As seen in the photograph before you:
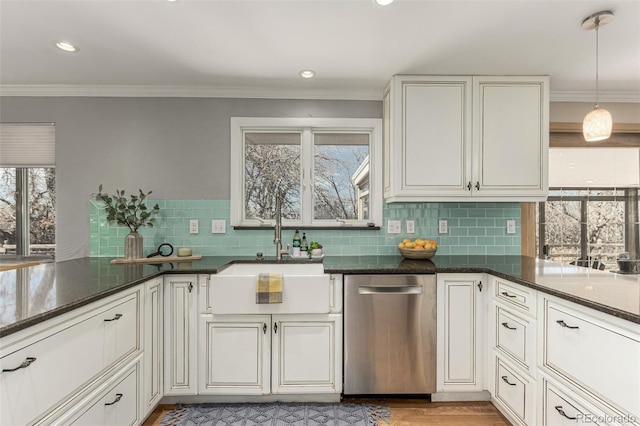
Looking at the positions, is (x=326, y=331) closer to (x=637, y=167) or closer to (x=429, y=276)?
(x=429, y=276)

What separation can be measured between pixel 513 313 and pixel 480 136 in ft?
4.12

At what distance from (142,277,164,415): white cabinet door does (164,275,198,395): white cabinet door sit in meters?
0.04

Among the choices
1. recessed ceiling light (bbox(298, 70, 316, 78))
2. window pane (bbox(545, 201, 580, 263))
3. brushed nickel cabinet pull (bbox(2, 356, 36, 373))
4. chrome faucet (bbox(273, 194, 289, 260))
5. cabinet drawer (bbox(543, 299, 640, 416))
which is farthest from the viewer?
window pane (bbox(545, 201, 580, 263))

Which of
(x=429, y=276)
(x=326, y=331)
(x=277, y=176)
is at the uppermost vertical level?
(x=277, y=176)

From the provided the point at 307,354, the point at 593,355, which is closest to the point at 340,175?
the point at 307,354

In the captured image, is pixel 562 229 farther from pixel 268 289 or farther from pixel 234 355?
pixel 234 355

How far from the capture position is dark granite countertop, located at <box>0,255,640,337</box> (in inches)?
44.4

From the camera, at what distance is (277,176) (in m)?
2.72

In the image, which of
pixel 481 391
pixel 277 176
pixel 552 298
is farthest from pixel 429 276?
pixel 277 176

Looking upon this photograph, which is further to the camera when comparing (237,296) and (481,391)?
(481,391)

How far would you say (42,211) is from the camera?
2.65 metres

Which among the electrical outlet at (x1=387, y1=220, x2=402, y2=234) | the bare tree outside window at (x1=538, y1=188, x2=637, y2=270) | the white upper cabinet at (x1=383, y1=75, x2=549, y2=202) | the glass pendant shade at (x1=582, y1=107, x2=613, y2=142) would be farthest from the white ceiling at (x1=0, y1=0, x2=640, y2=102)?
the electrical outlet at (x1=387, y1=220, x2=402, y2=234)

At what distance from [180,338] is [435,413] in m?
1.63

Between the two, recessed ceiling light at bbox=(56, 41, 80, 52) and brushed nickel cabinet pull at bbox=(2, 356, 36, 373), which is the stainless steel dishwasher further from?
recessed ceiling light at bbox=(56, 41, 80, 52)
